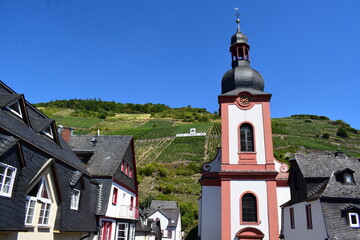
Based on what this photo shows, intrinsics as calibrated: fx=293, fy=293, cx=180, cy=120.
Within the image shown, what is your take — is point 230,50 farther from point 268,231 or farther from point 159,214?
point 159,214

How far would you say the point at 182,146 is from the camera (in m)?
103

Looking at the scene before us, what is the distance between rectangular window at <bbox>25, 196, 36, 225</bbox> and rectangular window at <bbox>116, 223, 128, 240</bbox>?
9.36 m

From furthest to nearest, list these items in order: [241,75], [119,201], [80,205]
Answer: [241,75], [119,201], [80,205]

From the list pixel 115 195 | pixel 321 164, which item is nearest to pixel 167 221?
pixel 115 195

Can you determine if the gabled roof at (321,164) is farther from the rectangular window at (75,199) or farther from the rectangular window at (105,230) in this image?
the rectangular window at (75,199)

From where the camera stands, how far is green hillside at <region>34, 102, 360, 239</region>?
7469 centimetres

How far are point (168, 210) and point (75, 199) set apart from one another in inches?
1646

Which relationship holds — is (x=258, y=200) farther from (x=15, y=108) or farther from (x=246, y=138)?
(x=15, y=108)

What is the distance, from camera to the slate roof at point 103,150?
792 inches

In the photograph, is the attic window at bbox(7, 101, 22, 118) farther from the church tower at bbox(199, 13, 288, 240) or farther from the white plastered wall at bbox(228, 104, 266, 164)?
the white plastered wall at bbox(228, 104, 266, 164)

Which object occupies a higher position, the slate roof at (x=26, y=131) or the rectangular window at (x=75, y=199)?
the slate roof at (x=26, y=131)

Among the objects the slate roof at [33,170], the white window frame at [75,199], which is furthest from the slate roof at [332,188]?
the white window frame at [75,199]

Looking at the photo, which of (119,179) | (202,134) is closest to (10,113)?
(119,179)

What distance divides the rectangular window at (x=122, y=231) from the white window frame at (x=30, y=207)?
9342mm
